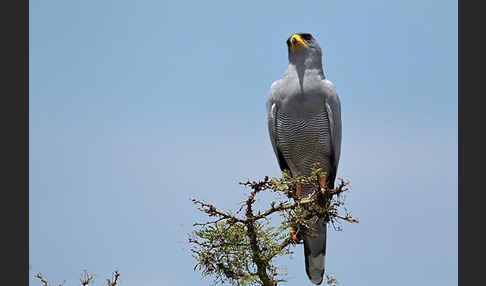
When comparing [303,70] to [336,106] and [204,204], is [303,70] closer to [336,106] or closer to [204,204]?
[336,106]

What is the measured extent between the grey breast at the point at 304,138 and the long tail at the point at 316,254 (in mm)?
725

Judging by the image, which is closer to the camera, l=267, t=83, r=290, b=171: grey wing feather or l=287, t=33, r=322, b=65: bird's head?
l=287, t=33, r=322, b=65: bird's head

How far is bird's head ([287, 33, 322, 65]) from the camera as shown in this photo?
5848 mm

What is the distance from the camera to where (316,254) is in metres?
6.05

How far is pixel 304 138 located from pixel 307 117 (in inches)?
9.5

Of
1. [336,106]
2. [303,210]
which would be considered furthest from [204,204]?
[336,106]

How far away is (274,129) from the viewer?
600 centimetres

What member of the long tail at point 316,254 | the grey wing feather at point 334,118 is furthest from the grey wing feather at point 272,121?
the long tail at point 316,254

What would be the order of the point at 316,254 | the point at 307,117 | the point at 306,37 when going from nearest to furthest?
the point at 307,117
the point at 306,37
the point at 316,254

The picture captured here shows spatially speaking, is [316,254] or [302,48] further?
[316,254]

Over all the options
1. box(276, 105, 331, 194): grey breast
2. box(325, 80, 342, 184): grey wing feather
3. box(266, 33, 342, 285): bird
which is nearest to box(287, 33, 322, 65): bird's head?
box(266, 33, 342, 285): bird

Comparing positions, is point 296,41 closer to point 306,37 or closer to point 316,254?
point 306,37

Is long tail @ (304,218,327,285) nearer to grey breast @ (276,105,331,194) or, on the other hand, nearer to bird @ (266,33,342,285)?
bird @ (266,33,342,285)

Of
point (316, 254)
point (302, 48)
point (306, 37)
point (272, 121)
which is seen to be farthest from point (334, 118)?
point (316, 254)
